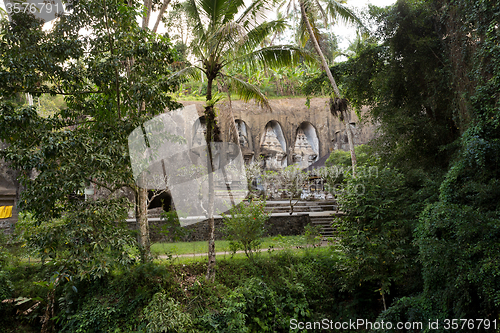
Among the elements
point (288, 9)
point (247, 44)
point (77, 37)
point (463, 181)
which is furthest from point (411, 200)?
point (77, 37)

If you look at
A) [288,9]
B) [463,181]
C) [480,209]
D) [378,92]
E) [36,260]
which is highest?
[288,9]

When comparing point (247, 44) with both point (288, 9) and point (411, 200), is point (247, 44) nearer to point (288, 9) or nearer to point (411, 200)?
point (288, 9)

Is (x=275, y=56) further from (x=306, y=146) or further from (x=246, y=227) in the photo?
(x=306, y=146)

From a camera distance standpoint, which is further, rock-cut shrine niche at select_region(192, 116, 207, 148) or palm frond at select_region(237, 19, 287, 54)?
rock-cut shrine niche at select_region(192, 116, 207, 148)

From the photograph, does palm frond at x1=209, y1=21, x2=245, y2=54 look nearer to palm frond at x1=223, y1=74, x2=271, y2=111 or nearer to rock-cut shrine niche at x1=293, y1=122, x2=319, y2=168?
palm frond at x1=223, y1=74, x2=271, y2=111

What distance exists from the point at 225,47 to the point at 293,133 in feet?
53.0

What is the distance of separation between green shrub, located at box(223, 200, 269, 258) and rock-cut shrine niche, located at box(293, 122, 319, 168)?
1551 centimetres

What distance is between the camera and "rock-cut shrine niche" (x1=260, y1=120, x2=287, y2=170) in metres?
22.8

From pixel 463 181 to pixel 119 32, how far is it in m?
7.31

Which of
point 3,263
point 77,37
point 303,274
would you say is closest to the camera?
point 77,37

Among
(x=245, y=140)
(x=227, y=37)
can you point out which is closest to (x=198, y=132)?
(x=245, y=140)

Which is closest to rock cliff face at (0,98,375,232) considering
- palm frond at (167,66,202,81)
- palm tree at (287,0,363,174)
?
palm tree at (287,0,363,174)

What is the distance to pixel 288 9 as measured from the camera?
10828 mm

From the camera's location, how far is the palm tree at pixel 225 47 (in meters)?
7.11
